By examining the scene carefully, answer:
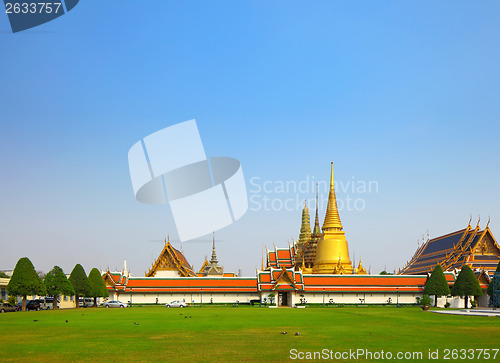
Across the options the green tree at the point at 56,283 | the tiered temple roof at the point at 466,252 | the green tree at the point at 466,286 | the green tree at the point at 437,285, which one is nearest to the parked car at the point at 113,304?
the green tree at the point at 56,283

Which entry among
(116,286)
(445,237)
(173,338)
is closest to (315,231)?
(445,237)

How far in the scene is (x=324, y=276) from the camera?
70875mm

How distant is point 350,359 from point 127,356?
6.57 meters

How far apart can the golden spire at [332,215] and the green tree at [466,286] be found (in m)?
32.0

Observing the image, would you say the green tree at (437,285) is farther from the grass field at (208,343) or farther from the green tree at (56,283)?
the green tree at (56,283)

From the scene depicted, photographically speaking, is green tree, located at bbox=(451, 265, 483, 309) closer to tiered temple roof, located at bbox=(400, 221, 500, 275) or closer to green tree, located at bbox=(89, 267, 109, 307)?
tiered temple roof, located at bbox=(400, 221, 500, 275)

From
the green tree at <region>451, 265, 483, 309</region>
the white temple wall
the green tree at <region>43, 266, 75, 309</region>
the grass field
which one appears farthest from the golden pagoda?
the grass field

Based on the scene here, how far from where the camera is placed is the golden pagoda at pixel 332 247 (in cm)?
8694

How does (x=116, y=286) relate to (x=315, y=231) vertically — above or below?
below

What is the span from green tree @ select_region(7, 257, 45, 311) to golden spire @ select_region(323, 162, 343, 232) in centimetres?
5447

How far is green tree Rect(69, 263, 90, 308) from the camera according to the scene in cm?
5762

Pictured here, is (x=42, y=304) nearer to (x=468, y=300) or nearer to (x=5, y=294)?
(x=5, y=294)

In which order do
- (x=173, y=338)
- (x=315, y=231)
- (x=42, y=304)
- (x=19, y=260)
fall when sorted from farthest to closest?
(x=315, y=231) → (x=42, y=304) → (x=19, y=260) → (x=173, y=338)

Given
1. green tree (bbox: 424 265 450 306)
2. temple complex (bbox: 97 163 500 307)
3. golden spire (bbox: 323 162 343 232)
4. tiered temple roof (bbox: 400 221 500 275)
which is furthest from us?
golden spire (bbox: 323 162 343 232)
